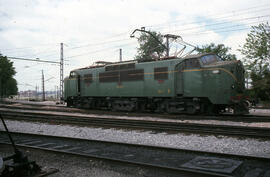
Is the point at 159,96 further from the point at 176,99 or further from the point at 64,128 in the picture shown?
the point at 64,128

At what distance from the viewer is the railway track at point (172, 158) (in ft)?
15.4

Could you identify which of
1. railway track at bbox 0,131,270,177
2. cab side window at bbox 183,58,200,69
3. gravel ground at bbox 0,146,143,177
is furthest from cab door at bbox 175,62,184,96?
gravel ground at bbox 0,146,143,177

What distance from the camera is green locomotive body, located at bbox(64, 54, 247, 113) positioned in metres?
12.4

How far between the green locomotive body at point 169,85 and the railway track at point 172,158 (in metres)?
7.17

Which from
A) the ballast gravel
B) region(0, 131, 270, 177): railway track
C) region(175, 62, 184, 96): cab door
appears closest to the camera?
region(0, 131, 270, 177): railway track

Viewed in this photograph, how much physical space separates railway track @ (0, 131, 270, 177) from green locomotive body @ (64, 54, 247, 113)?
23.5 feet

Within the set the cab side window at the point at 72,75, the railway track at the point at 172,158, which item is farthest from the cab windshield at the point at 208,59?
the cab side window at the point at 72,75

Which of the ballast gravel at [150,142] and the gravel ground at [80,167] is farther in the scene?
the ballast gravel at [150,142]

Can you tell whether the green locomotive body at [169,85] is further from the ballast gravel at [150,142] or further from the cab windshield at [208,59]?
the ballast gravel at [150,142]

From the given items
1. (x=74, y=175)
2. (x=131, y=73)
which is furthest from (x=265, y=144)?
(x=131, y=73)

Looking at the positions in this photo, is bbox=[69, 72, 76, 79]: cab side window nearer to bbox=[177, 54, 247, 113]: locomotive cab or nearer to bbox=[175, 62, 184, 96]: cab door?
bbox=[175, 62, 184, 96]: cab door

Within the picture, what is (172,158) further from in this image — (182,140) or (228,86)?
(228,86)

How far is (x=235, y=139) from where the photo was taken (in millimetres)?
7672

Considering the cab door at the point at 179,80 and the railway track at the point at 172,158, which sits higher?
the cab door at the point at 179,80
